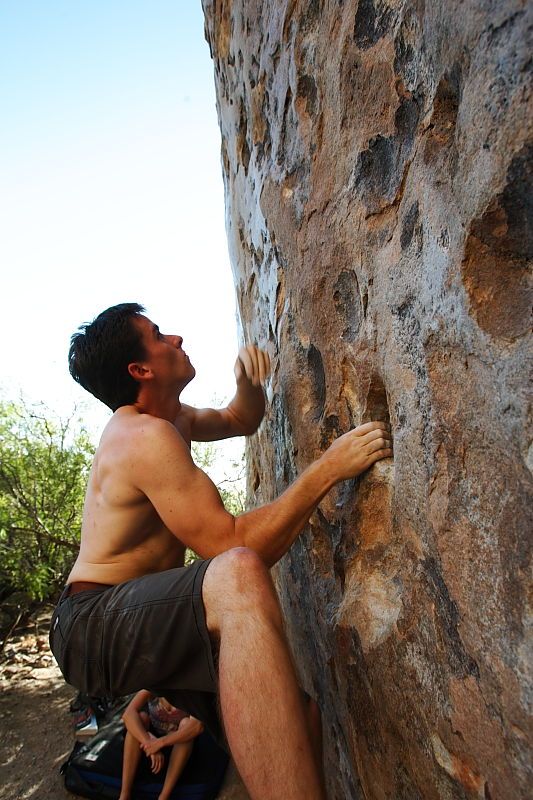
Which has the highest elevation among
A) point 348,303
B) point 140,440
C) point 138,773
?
point 348,303

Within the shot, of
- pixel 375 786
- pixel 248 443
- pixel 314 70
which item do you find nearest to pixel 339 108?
pixel 314 70

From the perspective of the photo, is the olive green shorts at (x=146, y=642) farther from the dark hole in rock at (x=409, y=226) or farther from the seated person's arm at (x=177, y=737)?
the seated person's arm at (x=177, y=737)

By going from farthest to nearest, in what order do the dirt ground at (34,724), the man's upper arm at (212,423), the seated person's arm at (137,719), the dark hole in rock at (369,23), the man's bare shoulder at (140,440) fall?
the dirt ground at (34,724) < the seated person's arm at (137,719) < the man's upper arm at (212,423) < the man's bare shoulder at (140,440) < the dark hole in rock at (369,23)

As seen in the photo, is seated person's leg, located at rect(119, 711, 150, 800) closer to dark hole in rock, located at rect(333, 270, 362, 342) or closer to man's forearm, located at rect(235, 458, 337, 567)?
man's forearm, located at rect(235, 458, 337, 567)

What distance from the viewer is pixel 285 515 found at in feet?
6.48

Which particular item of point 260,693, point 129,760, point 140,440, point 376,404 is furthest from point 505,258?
point 129,760

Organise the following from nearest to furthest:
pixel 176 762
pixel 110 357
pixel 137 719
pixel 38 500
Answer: pixel 110 357 → pixel 176 762 → pixel 137 719 → pixel 38 500

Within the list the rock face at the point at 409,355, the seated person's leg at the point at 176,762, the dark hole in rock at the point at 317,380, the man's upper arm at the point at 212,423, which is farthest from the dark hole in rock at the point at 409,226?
the seated person's leg at the point at 176,762

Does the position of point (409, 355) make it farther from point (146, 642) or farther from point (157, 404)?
point (157, 404)

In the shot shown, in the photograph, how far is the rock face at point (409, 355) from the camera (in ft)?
4.09

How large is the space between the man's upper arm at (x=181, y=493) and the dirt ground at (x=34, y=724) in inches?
88.4

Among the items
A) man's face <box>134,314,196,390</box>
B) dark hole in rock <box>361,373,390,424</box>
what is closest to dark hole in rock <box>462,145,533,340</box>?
dark hole in rock <box>361,373,390,424</box>

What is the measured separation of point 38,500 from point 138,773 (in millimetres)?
4260

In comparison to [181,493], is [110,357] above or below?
above
